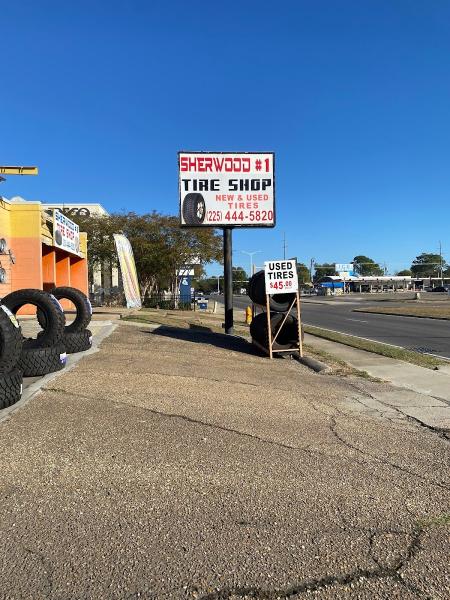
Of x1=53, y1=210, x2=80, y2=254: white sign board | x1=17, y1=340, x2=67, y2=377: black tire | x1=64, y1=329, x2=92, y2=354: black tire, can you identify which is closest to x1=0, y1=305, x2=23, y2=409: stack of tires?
x1=17, y1=340, x2=67, y2=377: black tire

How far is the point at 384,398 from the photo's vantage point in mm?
8102

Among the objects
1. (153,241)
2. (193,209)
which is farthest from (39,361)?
(153,241)

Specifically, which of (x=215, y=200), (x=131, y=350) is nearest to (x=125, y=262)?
(x=215, y=200)

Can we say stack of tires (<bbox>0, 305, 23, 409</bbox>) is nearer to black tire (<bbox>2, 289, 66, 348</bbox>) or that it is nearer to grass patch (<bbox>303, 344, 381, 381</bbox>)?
black tire (<bbox>2, 289, 66, 348</bbox>)

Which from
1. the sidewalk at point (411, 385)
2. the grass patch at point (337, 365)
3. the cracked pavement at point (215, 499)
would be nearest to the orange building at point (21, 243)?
the grass patch at point (337, 365)

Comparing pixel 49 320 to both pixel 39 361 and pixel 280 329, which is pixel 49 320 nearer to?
pixel 39 361

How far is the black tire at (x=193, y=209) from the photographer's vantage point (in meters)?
18.0

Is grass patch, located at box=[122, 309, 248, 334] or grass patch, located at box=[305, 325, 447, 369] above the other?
grass patch, located at box=[122, 309, 248, 334]

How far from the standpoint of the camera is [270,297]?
43.8 ft

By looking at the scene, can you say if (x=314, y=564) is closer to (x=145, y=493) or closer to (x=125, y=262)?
(x=145, y=493)

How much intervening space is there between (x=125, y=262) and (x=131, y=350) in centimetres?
1606

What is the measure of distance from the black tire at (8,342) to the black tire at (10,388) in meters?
0.09

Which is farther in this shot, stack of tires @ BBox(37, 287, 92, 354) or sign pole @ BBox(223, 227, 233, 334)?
sign pole @ BBox(223, 227, 233, 334)

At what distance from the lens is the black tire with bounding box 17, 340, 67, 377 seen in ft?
25.3
